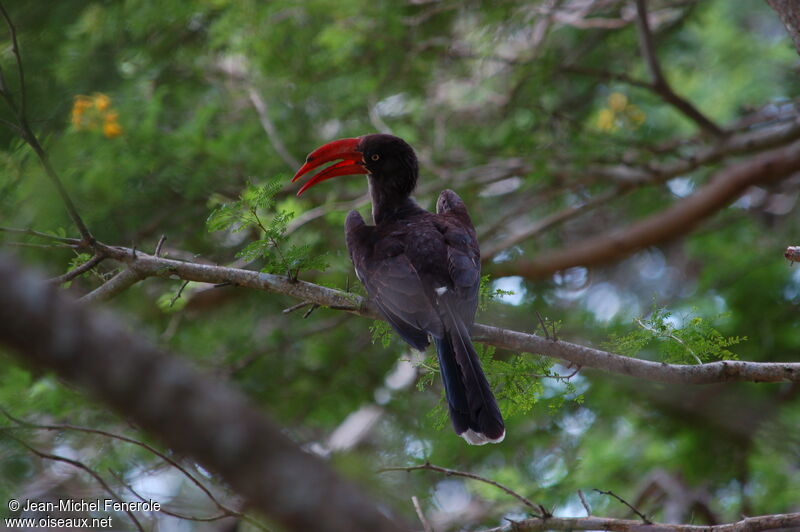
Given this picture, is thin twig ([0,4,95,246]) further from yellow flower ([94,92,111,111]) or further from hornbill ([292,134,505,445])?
yellow flower ([94,92,111,111])

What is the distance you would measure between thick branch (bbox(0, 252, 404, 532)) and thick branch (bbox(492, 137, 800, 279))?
4579 millimetres

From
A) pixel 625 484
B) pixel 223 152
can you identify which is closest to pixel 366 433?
pixel 625 484

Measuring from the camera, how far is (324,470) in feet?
3.74

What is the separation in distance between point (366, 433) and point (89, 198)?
3383mm

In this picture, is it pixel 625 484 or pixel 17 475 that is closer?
pixel 17 475

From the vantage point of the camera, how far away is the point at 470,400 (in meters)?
3.18

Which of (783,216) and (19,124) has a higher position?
(19,124)

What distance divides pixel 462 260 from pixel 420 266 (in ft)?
0.64

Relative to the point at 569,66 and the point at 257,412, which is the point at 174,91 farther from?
the point at 257,412

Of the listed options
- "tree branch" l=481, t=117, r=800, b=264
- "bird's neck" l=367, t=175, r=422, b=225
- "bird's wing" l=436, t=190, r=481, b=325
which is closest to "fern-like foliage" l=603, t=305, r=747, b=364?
"bird's wing" l=436, t=190, r=481, b=325

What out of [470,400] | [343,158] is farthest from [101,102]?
[470,400]

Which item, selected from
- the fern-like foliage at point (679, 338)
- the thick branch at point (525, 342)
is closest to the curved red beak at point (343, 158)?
the thick branch at point (525, 342)

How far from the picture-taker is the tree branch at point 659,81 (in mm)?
5551

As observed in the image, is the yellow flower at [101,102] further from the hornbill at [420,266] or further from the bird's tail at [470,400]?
the bird's tail at [470,400]
